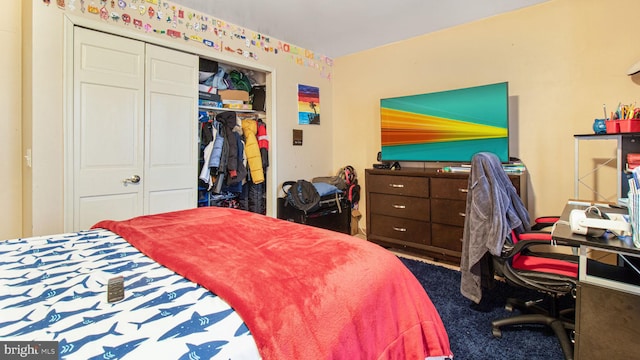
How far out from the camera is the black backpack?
11.0 ft

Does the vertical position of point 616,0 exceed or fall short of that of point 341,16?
it falls short

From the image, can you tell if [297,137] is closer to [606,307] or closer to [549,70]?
[549,70]

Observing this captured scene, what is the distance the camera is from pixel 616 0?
7.82 feet

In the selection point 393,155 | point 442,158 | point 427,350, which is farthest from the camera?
point 393,155

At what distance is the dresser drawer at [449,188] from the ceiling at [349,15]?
1606mm

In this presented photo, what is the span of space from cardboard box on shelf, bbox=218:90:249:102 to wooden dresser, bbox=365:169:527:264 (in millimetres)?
1642

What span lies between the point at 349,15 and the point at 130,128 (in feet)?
7.37

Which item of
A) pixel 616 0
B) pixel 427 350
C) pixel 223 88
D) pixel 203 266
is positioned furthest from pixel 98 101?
pixel 616 0

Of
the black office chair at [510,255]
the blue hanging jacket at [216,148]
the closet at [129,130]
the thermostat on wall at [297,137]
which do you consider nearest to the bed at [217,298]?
the black office chair at [510,255]

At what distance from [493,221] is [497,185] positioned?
0.71ft

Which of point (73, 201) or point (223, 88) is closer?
point (73, 201)

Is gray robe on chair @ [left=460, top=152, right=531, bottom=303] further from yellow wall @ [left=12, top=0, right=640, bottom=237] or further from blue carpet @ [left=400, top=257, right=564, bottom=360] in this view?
yellow wall @ [left=12, top=0, right=640, bottom=237]

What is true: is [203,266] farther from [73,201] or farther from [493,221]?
[73,201]

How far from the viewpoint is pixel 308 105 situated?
13.1 feet
